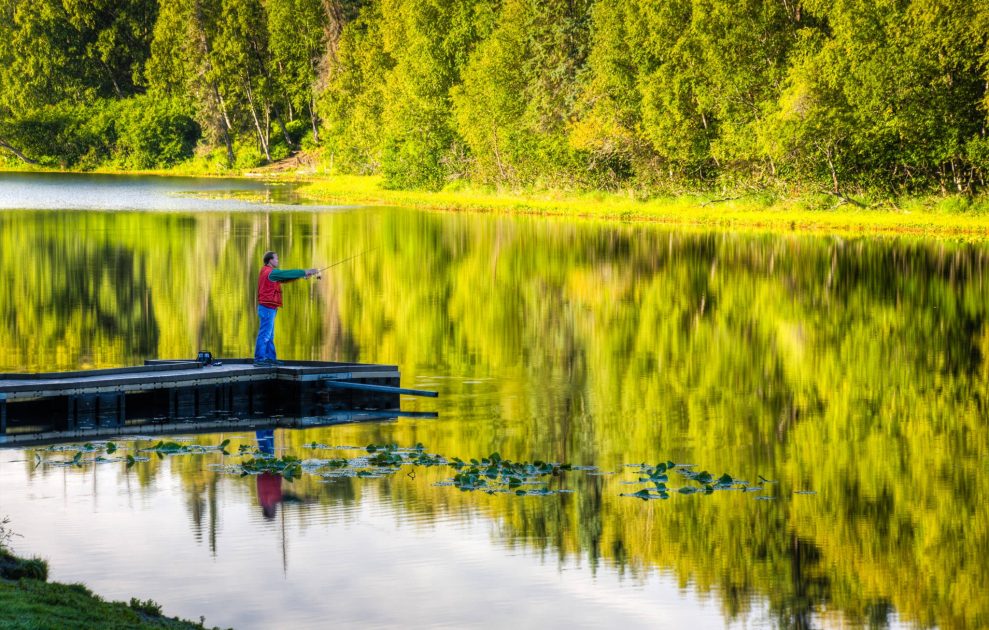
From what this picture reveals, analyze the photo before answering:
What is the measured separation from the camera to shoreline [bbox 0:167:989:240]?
58.9 meters

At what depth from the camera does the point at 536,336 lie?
31.1m

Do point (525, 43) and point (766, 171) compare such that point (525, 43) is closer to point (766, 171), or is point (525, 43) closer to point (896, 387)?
point (766, 171)

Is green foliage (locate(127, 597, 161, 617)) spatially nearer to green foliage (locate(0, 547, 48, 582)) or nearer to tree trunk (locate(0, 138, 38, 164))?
green foliage (locate(0, 547, 48, 582))

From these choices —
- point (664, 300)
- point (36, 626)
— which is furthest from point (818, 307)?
point (36, 626)

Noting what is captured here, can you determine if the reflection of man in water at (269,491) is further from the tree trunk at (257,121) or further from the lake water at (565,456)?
the tree trunk at (257,121)

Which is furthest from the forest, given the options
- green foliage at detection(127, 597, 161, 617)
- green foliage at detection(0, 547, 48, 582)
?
green foliage at detection(127, 597, 161, 617)

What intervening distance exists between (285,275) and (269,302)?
2.05 feet

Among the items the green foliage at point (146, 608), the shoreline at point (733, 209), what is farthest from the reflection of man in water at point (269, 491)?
the shoreline at point (733, 209)

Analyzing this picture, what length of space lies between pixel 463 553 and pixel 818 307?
23.1 m

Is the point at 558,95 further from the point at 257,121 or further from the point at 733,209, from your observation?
the point at 257,121

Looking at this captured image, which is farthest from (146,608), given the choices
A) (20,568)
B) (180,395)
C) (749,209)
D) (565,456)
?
(749,209)

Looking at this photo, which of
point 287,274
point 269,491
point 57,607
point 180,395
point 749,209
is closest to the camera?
point 57,607

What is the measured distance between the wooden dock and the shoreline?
38515 mm

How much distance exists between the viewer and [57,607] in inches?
410
